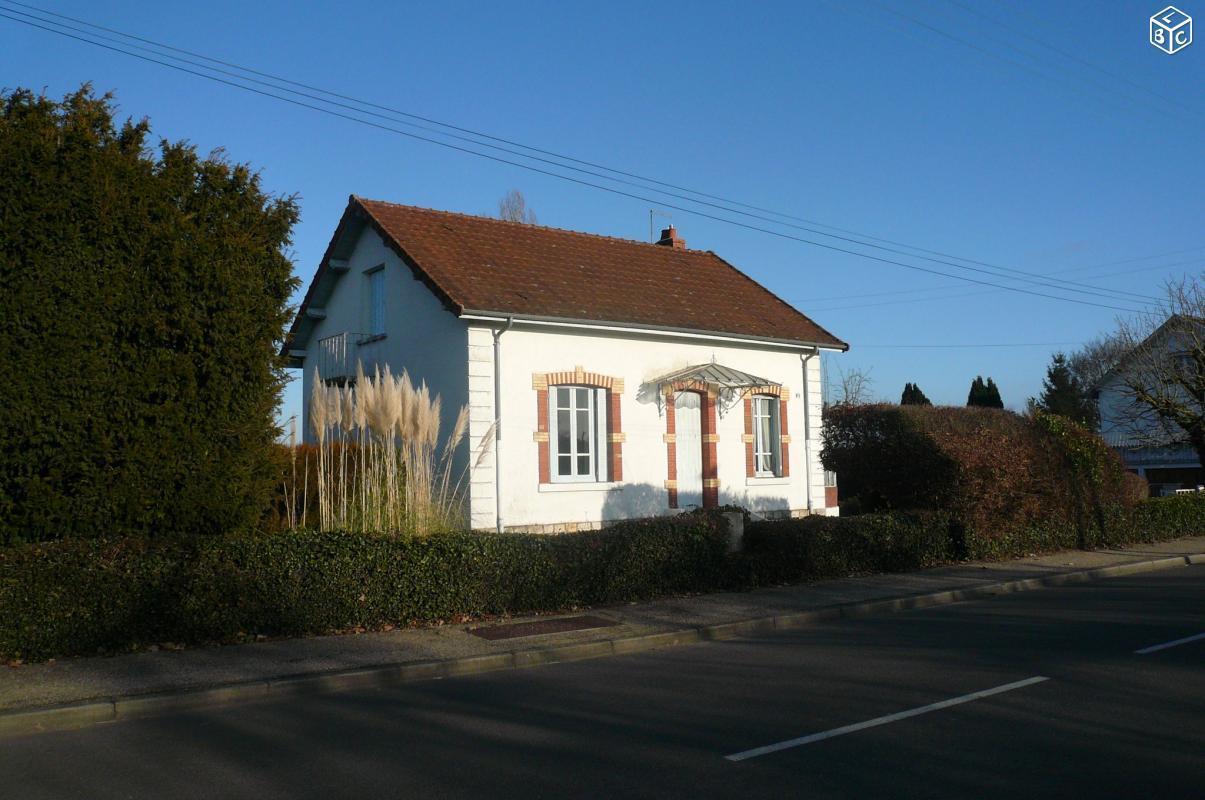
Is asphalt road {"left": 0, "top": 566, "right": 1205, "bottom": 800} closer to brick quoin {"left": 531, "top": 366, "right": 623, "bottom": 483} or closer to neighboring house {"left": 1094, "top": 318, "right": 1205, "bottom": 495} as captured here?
brick quoin {"left": 531, "top": 366, "right": 623, "bottom": 483}

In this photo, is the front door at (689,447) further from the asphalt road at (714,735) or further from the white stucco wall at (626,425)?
the asphalt road at (714,735)

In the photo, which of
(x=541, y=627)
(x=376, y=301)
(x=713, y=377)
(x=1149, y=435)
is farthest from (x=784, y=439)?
(x=1149, y=435)

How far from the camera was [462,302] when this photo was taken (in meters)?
16.0

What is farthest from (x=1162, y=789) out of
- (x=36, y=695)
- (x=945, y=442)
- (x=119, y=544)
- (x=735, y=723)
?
(x=945, y=442)

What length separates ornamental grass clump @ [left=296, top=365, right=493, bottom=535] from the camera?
11305 millimetres

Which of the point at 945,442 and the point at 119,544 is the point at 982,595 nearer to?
the point at 945,442

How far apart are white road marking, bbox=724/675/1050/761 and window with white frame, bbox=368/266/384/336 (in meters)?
13.7

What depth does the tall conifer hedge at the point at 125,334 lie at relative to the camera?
914cm

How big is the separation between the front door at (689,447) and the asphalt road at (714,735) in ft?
30.5

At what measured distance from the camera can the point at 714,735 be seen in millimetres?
6512

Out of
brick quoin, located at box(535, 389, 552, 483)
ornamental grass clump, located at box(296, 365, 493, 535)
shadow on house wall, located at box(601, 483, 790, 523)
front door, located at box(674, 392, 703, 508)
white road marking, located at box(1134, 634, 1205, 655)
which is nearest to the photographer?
white road marking, located at box(1134, 634, 1205, 655)

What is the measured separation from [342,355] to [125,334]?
9.70 meters

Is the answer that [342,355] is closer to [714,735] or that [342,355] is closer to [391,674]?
[391,674]

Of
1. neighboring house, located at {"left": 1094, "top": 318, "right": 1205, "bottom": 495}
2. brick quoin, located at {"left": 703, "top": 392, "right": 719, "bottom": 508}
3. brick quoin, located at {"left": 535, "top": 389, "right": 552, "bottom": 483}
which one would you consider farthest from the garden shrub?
neighboring house, located at {"left": 1094, "top": 318, "right": 1205, "bottom": 495}
